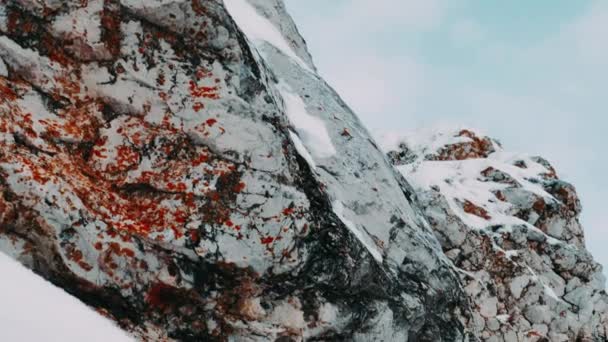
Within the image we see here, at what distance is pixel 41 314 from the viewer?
6.04m

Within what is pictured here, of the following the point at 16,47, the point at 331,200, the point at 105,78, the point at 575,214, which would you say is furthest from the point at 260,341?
the point at 575,214

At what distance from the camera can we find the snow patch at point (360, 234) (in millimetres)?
10555

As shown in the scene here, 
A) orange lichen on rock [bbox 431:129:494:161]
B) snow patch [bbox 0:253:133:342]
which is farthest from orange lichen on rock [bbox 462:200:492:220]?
snow patch [bbox 0:253:133:342]

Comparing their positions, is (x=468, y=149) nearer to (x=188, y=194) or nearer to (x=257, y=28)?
(x=257, y=28)

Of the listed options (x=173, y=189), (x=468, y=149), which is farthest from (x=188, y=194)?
(x=468, y=149)

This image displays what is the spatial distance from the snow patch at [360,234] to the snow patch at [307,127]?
5.26 ft

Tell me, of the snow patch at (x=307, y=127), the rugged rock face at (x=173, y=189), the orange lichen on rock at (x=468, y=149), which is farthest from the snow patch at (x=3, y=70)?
the orange lichen on rock at (x=468, y=149)

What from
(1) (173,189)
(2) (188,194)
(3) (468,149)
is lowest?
(1) (173,189)

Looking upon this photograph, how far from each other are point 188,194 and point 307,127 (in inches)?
158

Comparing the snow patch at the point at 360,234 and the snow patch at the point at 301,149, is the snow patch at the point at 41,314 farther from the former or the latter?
the snow patch at the point at 301,149

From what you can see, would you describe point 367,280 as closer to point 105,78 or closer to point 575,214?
point 105,78

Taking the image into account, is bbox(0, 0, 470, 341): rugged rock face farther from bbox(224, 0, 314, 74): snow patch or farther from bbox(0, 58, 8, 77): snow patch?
bbox(224, 0, 314, 74): snow patch

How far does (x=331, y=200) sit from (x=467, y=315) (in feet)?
16.6

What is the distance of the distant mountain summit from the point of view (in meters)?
8.33
